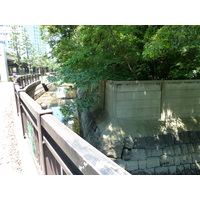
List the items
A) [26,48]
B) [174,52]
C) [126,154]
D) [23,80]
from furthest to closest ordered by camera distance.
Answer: [26,48] → [23,80] → [174,52] → [126,154]

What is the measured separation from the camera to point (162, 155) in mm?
4938

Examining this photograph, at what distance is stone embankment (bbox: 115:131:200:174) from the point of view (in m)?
4.82

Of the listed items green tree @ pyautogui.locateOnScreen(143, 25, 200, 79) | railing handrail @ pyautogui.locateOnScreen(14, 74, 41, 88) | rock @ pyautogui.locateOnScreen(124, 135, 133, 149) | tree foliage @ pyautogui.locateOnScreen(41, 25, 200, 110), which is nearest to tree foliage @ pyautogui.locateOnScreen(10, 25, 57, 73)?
railing handrail @ pyautogui.locateOnScreen(14, 74, 41, 88)

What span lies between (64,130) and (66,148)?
0.18m

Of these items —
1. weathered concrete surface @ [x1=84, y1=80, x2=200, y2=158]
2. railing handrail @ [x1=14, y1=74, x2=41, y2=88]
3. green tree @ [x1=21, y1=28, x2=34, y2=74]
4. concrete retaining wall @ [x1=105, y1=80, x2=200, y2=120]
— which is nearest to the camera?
weathered concrete surface @ [x1=84, y1=80, x2=200, y2=158]

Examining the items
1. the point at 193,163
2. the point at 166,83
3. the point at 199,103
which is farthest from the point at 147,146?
the point at 199,103

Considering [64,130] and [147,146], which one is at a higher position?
[64,130]

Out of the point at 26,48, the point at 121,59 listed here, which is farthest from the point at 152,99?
the point at 26,48

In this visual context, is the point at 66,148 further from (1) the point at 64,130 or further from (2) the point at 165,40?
(2) the point at 165,40

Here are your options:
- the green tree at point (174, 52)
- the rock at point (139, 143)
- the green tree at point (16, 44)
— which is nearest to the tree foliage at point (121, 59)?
the green tree at point (174, 52)

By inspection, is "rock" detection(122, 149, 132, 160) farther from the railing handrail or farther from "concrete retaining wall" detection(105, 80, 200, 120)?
the railing handrail

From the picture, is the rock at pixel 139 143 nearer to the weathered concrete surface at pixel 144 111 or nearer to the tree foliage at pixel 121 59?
the weathered concrete surface at pixel 144 111

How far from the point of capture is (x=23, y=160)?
2.42 metres

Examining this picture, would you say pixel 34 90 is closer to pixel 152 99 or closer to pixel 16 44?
pixel 152 99
